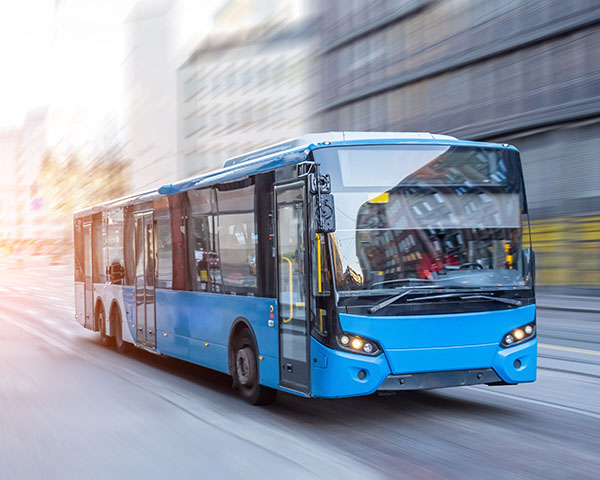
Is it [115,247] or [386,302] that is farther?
[115,247]

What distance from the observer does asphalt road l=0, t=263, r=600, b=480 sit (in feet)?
19.4

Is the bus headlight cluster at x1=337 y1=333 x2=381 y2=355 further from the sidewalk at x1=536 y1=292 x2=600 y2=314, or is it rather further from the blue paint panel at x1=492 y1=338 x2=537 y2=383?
the sidewalk at x1=536 y1=292 x2=600 y2=314

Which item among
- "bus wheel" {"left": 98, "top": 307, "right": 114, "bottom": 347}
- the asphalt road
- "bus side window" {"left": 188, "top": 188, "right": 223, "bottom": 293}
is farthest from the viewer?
"bus wheel" {"left": 98, "top": 307, "right": 114, "bottom": 347}

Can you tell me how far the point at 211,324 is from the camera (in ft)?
33.2

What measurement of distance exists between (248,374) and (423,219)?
2.82m

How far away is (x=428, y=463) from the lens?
5.96 meters

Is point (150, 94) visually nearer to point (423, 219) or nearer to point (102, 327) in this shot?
point (102, 327)

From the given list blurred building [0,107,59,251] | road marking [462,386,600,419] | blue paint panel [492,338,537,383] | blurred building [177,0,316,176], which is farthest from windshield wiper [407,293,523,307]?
blurred building [0,107,59,251]

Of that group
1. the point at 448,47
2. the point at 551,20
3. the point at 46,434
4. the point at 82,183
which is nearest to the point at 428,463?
the point at 46,434

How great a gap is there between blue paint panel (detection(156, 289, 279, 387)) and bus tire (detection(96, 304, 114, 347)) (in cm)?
388

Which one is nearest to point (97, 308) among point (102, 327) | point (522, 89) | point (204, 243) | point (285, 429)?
point (102, 327)

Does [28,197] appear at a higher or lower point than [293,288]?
higher

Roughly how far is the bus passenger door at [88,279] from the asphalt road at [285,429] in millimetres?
5098

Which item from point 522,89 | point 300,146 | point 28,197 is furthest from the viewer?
point 28,197
